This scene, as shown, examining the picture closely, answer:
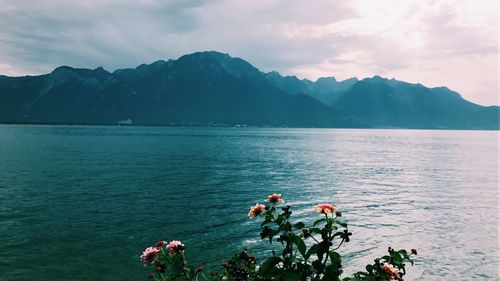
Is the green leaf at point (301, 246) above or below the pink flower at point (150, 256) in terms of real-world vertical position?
above

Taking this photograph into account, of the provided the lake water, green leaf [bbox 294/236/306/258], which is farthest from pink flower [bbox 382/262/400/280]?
the lake water

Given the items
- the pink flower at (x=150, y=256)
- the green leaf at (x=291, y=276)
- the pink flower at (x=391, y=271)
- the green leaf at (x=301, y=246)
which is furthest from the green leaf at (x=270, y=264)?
the pink flower at (x=150, y=256)

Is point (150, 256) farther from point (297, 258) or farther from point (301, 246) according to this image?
point (301, 246)

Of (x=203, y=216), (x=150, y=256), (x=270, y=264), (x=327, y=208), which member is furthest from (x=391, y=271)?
(x=203, y=216)

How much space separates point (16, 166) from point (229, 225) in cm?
5364

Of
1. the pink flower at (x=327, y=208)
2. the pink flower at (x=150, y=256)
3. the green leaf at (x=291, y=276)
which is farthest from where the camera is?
the pink flower at (x=150, y=256)

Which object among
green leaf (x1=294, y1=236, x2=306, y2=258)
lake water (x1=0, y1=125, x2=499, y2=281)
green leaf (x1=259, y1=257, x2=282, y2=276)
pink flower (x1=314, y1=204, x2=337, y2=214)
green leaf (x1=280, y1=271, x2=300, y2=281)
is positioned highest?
pink flower (x1=314, y1=204, x2=337, y2=214)

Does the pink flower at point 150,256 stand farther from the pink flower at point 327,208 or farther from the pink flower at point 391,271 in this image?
the pink flower at point 391,271

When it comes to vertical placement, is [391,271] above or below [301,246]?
below

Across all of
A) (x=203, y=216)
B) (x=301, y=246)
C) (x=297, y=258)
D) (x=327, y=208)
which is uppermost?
(x=327, y=208)

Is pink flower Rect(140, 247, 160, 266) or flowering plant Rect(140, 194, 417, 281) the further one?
pink flower Rect(140, 247, 160, 266)

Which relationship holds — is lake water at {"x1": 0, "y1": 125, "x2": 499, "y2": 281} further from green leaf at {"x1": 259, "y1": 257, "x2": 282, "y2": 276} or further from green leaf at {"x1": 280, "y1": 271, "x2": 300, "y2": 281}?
green leaf at {"x1": 280, "y1": 271, "x2": 300, "y2": 281}

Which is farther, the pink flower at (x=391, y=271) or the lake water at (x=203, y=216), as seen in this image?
the lake water at (x=203, y=216)

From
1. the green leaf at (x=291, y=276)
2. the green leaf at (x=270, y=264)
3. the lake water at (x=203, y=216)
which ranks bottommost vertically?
the lake water at (x=203, y=216)
